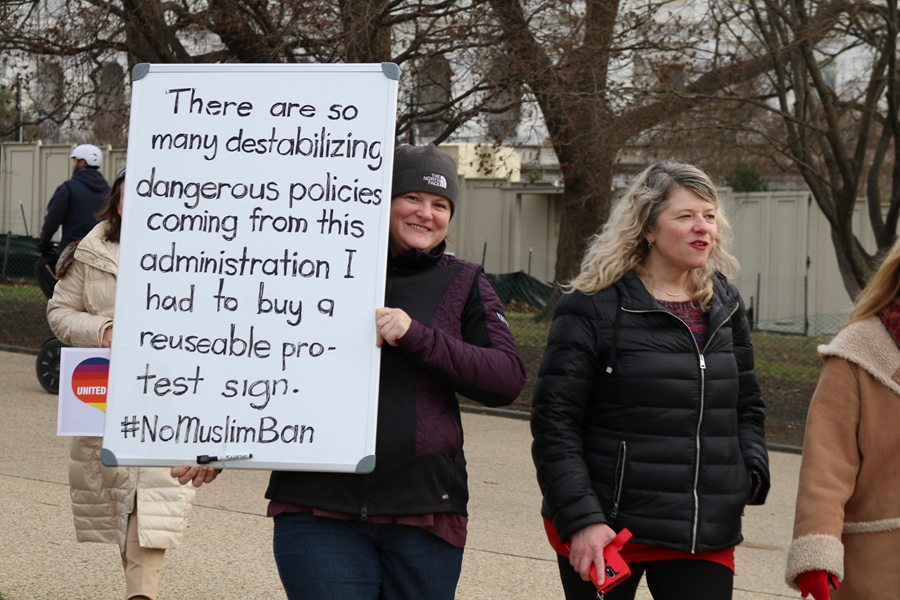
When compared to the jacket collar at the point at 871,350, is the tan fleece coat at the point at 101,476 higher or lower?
lower

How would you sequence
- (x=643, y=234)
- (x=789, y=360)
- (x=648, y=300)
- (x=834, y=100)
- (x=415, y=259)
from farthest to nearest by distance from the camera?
(x=789, y=360) < (x=834, y=100) < (x=643, y=234) < (x=648, y=300) < (x=415, y=259)

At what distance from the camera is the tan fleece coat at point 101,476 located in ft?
13.7

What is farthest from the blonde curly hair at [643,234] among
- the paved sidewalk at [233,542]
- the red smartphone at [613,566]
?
the paved sidewalk at [233,542]

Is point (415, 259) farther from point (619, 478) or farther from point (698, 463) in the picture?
point (698, 463)

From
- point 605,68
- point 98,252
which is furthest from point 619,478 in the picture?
point 605,68

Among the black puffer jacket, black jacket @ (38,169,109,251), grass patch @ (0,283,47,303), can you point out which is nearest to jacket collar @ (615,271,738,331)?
the black puffer jacket

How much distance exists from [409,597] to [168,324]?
960 mm

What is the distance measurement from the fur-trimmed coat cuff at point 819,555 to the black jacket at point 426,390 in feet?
2.90

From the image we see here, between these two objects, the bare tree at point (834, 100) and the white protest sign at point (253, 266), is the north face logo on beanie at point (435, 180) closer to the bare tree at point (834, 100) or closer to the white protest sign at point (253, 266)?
the white protest sign at point (253, 266)

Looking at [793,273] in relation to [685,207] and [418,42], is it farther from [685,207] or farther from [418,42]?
[685,207]

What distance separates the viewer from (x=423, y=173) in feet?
9.58

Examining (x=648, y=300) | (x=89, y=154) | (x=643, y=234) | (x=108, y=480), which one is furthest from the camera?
(x=89, y=154)

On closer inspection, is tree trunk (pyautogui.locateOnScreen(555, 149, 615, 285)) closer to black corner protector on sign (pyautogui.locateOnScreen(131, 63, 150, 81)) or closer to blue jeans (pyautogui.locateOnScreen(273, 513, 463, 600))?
black corner protector on sign (pyautogui.locateOnScreen(131, 63, 150, 81))

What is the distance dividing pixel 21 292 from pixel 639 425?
56.1 ft
